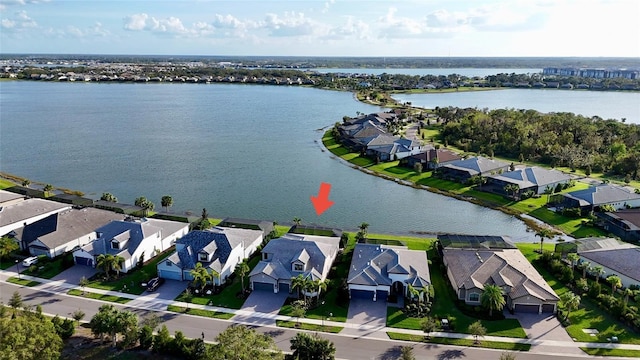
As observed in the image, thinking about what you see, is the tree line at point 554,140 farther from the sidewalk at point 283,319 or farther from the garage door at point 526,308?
the sidewalk at point 283,319

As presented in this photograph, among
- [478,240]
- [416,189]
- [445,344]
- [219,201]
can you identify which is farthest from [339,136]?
[445,344]

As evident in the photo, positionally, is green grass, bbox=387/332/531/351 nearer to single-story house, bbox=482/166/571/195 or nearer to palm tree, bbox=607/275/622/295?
palm tree, bbox=607/275/622/295

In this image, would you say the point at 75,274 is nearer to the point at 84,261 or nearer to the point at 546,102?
the point at 84,261

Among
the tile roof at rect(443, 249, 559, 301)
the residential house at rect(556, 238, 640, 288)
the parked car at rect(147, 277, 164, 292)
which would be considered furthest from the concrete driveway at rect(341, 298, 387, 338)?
the residential house at rect(556, 238, 640, 288)

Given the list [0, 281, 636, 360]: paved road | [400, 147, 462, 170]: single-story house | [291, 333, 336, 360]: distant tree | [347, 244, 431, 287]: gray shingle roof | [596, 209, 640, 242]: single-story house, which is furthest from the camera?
[400, 147, 462, 170]: single-story house

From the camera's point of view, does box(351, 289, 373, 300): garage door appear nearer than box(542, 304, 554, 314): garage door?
No

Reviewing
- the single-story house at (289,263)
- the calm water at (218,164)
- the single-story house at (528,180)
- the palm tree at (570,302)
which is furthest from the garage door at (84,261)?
the single-story house at (528,180)
